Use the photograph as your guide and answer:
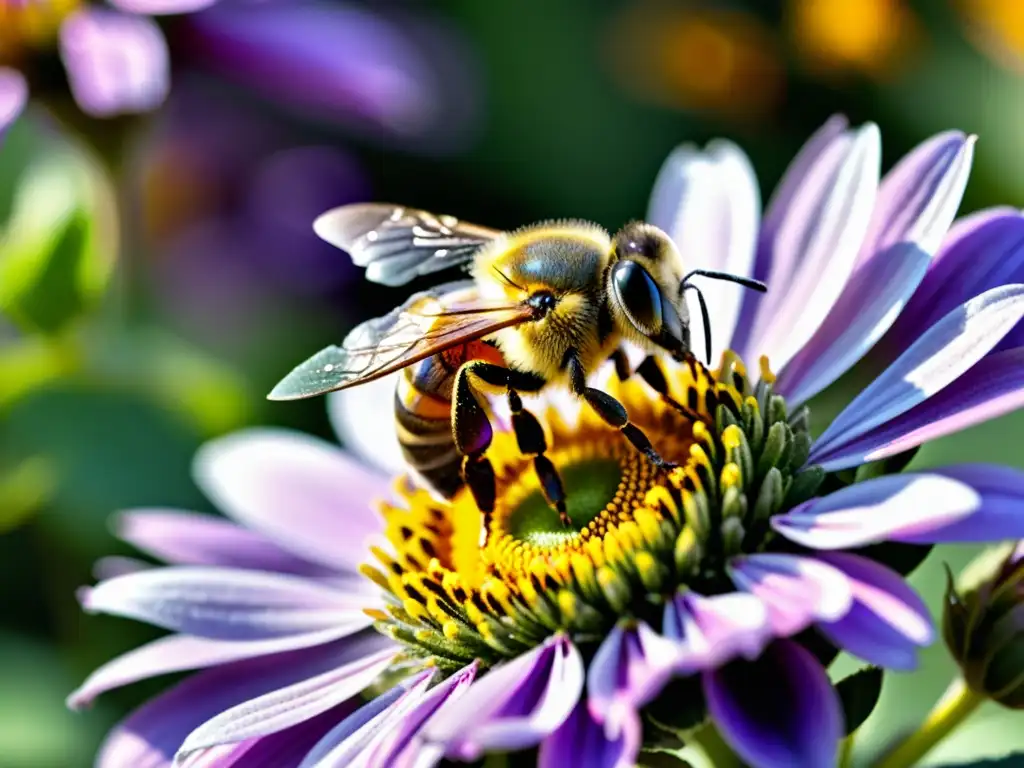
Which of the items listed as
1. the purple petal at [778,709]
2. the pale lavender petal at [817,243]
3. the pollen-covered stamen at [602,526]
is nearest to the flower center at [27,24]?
the pollen-covered stamen at [602,526]

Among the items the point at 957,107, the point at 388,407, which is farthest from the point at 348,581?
the point at 957,107

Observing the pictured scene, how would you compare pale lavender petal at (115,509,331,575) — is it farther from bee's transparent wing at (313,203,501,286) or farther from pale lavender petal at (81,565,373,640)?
bee's transparent wing at (313,203,501,286)

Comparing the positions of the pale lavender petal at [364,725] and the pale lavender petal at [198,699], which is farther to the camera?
the pale lavender petal at [198,699]

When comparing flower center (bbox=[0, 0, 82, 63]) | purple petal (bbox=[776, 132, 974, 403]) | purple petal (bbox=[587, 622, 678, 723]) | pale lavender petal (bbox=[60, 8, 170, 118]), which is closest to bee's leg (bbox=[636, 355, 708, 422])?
purple petal (bbox=[776, 132, 974, 403])

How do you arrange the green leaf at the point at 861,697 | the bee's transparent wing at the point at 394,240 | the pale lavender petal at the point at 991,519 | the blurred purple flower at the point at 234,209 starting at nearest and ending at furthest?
the pale lavender petal at the point at 991,519 < the green leaf at the point at 861,697 < the bee's transparent wing at the point at 394,240 < the blurred purple flower at the point at 234,209

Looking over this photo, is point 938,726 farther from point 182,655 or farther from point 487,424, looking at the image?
point 182,655

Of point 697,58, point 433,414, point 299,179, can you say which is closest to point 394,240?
point 433,414

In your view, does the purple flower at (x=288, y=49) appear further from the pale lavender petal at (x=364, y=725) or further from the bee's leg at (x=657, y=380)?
the pale lavender petal at (x=364, y=725)
